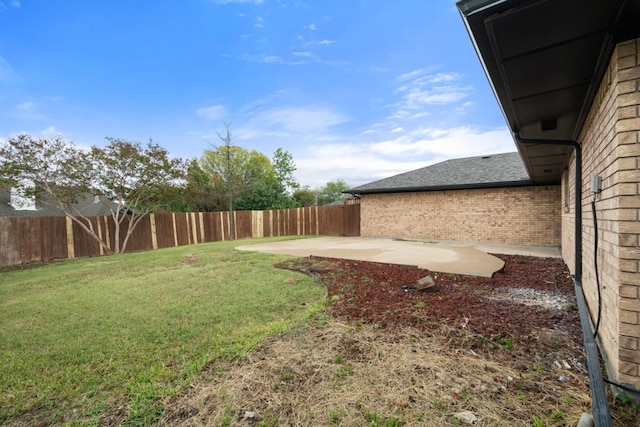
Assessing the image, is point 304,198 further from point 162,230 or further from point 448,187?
point 448,187

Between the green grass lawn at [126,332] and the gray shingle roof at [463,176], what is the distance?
866 cm

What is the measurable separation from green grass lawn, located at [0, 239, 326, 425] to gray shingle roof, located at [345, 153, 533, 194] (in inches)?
341

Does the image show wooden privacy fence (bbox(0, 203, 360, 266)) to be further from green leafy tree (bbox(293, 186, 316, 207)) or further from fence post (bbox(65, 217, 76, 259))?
green leafy tree (bbox(293, 186, 316, 207))

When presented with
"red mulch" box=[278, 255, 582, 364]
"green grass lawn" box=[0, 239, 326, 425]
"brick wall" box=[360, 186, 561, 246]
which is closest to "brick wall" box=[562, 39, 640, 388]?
"red mulch" box=[278, 255, 582, 364]

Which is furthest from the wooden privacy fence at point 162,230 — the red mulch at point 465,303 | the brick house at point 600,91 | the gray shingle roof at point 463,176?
the brick house at point 600,91

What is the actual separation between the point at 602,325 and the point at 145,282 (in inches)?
261

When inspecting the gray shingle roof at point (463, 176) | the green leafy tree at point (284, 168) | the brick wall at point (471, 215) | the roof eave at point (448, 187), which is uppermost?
the green leafy tree at point (284, 168)

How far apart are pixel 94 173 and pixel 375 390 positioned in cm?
1322

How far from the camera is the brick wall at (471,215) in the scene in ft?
Answer: 33.3

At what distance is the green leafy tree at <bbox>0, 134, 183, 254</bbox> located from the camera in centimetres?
937

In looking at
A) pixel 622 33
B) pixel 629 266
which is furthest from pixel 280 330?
pixel 622 33

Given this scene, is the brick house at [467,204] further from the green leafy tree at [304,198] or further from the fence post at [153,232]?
the green leafy tree at [304,198]

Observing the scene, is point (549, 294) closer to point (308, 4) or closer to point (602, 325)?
point (602, 325)

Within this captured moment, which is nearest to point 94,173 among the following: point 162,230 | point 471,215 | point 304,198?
point 162,230
